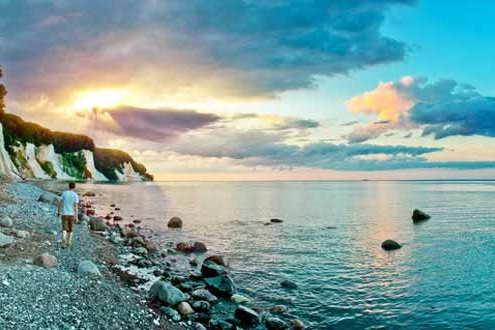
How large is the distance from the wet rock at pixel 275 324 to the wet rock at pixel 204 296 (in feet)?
10.2

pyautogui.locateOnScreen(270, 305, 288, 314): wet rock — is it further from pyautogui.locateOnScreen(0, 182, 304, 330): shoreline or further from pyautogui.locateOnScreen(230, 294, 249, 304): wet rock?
pyautogui.locateOnScreen(230, 294, 249, 304): wet rock

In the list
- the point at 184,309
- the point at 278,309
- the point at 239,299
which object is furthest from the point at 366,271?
the point at 184,309

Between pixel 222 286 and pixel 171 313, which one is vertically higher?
pixel 171 313

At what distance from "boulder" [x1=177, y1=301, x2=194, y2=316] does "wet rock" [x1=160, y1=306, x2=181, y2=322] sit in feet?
1.35

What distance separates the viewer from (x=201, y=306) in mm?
15227

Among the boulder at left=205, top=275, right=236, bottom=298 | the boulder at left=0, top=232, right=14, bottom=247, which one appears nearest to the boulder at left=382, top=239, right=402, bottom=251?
the boulder at left=205, top=275, right=236, bottom=298

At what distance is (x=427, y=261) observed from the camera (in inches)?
1000

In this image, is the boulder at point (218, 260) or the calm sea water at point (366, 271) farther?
the boulder at point (218, 260)

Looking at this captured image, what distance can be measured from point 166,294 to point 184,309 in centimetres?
100

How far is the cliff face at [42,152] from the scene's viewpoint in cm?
11338

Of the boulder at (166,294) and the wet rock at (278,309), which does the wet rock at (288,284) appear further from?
the boulder at (166,294)

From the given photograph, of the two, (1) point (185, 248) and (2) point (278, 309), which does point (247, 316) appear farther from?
(1) point (185, 248)

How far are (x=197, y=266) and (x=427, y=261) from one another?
1563cm

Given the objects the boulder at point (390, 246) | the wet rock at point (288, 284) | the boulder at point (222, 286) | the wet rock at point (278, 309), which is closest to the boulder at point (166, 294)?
the boulder at point (222, 286)
